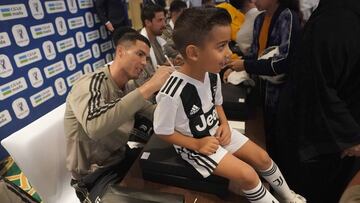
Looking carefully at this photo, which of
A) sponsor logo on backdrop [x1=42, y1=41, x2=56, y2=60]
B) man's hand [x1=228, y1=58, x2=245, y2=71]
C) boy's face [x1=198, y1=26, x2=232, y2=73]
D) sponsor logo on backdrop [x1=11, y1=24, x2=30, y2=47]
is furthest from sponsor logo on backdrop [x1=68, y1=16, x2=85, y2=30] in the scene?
boy's face [x1=198, y1=26, x2=232, y2=73]

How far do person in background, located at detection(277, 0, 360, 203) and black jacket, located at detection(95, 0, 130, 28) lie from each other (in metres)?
2.80

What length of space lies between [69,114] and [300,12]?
3.90ft

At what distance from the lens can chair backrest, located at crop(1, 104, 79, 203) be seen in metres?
0.86

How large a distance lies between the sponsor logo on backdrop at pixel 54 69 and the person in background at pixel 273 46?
1984 millimetres

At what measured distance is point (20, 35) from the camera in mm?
2109

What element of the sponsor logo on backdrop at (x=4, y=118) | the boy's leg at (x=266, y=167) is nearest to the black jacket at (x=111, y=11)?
the sponsor logo on backdrop at (x=4, y=118)

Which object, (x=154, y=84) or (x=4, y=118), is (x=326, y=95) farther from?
(x=4, y=118)

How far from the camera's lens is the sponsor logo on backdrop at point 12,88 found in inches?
76.5

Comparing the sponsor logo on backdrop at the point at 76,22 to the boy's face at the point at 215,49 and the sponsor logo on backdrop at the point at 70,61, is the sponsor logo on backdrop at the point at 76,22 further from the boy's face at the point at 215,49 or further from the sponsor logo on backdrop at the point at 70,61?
the boy's face at the point at 215,49

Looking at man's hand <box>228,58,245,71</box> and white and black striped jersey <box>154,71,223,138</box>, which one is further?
man's hand <box>228,58,245,71</box>

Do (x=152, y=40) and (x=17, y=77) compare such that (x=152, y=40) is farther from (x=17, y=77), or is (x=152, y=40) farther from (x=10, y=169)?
(x=10, y=169)

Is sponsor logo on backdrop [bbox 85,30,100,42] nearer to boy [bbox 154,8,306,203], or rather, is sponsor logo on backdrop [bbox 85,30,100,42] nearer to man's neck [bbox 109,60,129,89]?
man's neck [bbox 109,60,129,89]

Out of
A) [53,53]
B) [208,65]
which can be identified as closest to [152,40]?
[53,53]

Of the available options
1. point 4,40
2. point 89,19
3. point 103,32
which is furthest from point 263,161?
point 103,32
